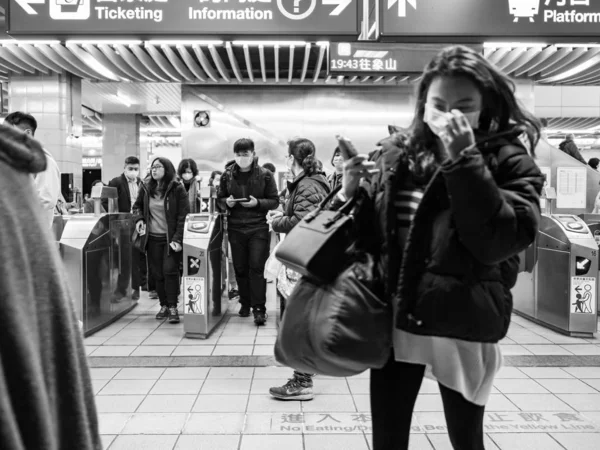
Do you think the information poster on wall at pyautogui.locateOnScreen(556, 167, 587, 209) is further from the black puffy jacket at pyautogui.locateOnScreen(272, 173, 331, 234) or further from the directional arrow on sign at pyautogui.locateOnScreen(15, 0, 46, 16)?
the directional arrow on sign at pyautogui.locateOnScreen(15, 0, 46, 16)

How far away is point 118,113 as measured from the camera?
15.0 m

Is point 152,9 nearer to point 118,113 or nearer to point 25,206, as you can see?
point 25,206

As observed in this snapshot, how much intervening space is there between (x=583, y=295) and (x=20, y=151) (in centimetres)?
485

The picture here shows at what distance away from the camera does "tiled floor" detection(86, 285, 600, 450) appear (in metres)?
2.51

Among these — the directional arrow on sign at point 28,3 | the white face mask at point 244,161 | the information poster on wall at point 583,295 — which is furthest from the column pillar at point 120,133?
the information poster on wall at point 583,295

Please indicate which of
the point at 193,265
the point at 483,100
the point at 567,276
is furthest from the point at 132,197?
the point at 483,100

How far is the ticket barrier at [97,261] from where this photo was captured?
436 cm

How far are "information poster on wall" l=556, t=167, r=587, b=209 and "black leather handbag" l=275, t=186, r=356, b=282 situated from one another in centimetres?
829

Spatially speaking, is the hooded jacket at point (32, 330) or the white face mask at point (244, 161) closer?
the hooded jacket at point (32, 330)

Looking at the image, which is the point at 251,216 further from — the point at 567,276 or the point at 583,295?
the point at 583,295

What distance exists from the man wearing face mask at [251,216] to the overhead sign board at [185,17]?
44.2 inches

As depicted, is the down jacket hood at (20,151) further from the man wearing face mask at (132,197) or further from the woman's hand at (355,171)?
the man wearing face mask at (132,197)

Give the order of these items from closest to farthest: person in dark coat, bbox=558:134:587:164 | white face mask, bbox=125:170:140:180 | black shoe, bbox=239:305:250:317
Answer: black shoe, bbox=239:305:250:317 < white face mask, bbox=125:170:140:180 < person in dark coat, bbox=558:134:587:164

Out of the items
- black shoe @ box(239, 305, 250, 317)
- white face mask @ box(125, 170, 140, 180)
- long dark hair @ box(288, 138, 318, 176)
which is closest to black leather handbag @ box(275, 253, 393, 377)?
long dark hair @ box(288, 138, 318, 176)
